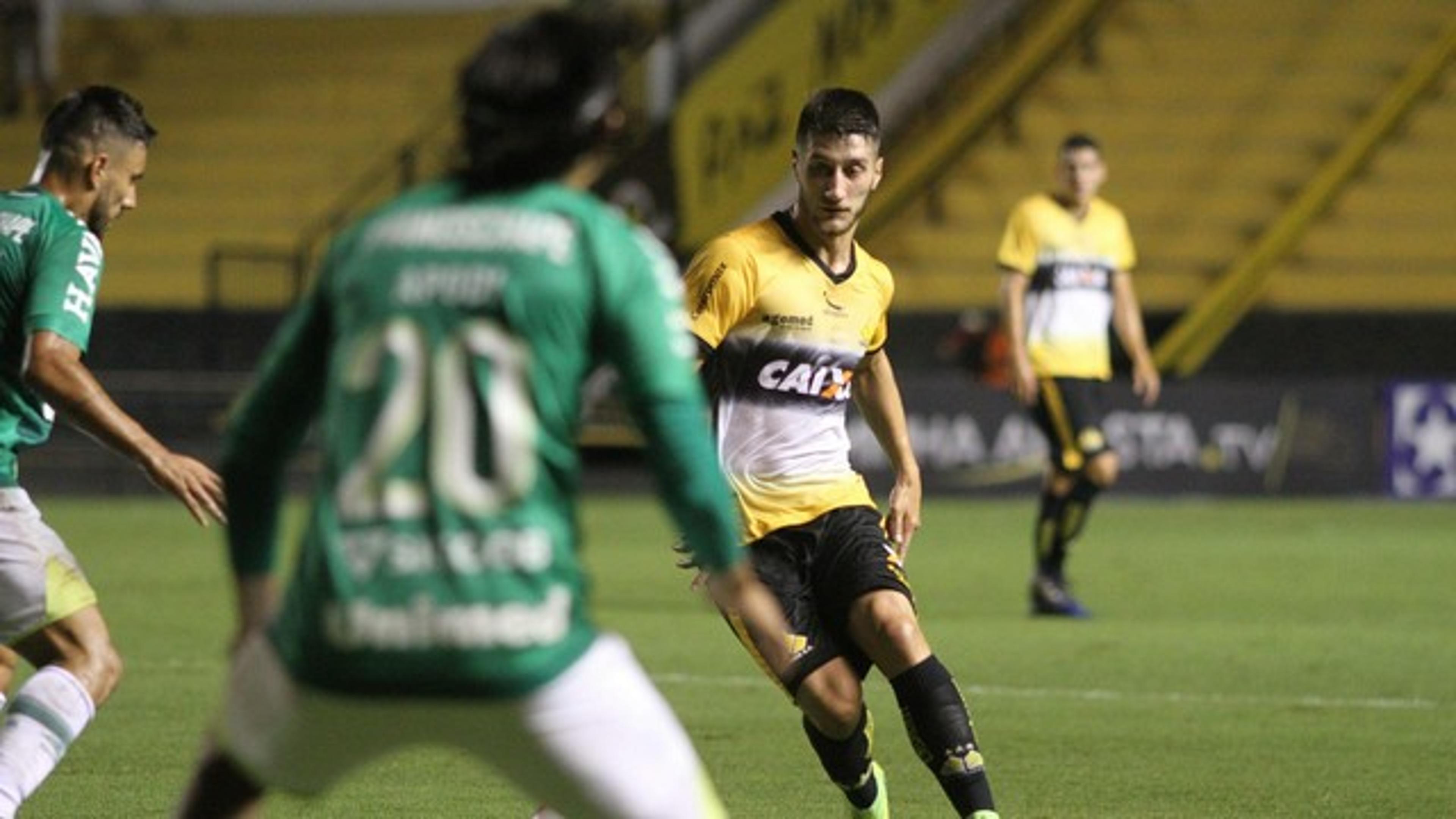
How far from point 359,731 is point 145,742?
544 centimetres

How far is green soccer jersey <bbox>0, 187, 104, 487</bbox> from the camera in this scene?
6.45 meters

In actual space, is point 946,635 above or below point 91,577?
Answer: above

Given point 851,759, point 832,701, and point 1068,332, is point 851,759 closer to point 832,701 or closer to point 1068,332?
point 832,701

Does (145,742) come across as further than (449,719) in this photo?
Yes

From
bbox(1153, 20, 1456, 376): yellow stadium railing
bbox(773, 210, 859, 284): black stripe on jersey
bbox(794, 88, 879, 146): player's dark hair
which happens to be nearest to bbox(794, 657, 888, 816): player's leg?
bbox(773, 210, 859, 284): black stripe on jersey

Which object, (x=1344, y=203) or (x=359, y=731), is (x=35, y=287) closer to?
(x=359, y=731)

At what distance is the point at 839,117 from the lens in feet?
24.1

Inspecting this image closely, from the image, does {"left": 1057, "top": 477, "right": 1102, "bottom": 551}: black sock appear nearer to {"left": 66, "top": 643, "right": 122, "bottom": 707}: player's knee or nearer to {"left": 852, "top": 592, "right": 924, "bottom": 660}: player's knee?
{"left": 852, "top": 592, "right": 924, "bottom": 660}: player's knee

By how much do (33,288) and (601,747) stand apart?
9.27ft

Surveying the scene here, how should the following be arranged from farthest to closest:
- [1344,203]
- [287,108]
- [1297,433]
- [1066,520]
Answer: [287,108] < [1344,203] < [1297,433] < [1066,520]

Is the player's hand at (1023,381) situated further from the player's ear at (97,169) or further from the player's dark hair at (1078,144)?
the player's ear at (97,169)

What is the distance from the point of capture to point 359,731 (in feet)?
13.9

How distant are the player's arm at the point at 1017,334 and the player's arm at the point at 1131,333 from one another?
0.61 meters

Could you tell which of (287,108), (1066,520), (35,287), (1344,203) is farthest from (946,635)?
(287,108)
